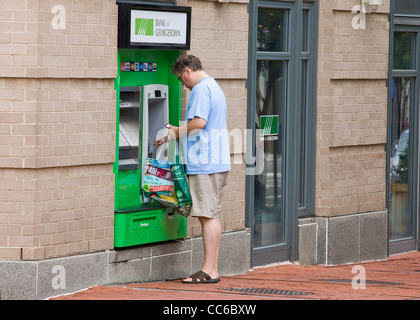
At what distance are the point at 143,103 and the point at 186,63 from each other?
1.84ft

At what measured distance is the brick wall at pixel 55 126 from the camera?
7.27 m

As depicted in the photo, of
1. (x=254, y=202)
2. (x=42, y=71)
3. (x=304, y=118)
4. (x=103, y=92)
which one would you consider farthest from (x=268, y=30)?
(x=42, y=71)

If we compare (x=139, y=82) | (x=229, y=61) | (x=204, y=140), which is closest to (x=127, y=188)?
(x=204, y=140)

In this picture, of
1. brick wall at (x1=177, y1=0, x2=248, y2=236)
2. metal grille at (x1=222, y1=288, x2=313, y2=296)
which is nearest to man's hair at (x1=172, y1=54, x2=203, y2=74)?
brick wall at (x1=177, y1=0, x2=248, y2=236)

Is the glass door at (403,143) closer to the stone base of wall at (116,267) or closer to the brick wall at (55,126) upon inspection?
the stone base of wall at (116,267)

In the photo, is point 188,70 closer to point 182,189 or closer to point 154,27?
point 154,27

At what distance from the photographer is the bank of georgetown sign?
26.2 feet

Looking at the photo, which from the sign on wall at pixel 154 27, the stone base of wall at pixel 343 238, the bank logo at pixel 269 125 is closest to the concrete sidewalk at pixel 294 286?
the stone base of wall at pixel 343 238

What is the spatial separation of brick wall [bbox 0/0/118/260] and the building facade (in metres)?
0.01

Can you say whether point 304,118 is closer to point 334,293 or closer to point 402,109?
point 402,109

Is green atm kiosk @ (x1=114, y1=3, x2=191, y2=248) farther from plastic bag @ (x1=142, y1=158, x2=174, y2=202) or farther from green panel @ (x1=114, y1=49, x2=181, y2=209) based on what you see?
plastic bag @ (x1=142, y1=158, x2=174, y2=202)

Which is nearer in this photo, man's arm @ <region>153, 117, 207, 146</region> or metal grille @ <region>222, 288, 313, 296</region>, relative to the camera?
man's arm @ <region>153, 117, 207, 146</region>

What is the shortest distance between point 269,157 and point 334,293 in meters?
2.31

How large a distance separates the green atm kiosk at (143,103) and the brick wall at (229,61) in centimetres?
Answer: 25
